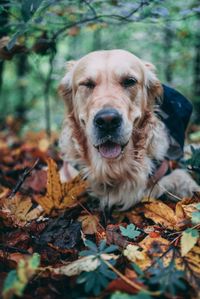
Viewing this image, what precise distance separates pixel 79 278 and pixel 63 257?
399mm

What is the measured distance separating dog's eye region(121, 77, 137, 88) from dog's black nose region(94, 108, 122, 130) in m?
0.52

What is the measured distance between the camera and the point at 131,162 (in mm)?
3141

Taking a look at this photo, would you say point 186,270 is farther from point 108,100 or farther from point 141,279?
point 108,100

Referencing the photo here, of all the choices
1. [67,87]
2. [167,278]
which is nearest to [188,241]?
[167,278]

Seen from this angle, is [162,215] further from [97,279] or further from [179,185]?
[179,185]

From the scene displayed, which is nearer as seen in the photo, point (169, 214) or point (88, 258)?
point (88, 258)

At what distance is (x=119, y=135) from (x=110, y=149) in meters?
0.17

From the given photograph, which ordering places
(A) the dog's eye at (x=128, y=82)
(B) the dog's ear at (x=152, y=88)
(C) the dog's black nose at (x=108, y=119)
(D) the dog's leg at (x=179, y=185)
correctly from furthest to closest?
1. (B) the dog's ear at (x=152, y=88)
2. (D) the dog's leg at (x=179, y=185)
3. (A) the dog's eye at (x=128, y=82)
4. (C) the dog's black nose at (x=108, y=119)

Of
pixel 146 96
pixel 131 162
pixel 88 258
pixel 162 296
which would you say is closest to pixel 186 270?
pixel 162 296

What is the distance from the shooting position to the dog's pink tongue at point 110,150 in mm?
2789

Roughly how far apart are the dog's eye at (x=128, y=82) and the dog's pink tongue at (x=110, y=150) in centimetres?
55

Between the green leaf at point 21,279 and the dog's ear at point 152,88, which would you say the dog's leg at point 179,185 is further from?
the green leaf at point 21,279

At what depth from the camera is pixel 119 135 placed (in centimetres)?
269

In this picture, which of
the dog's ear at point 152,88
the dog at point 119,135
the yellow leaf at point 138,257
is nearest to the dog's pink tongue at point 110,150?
the dog at point 119,135
